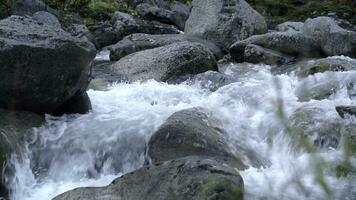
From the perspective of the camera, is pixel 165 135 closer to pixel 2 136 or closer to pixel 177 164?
pixel 177 164

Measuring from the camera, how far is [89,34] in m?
13.7

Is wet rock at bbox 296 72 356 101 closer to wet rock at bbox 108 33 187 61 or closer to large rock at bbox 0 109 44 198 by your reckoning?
large rock at bbox 0 109 44 198

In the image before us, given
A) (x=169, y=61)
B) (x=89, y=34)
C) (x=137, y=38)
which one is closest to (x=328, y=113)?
(x=169, y=61)

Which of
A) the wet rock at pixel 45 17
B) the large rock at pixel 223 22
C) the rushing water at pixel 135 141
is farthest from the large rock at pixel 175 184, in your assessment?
the wet rock at pixel 45 17

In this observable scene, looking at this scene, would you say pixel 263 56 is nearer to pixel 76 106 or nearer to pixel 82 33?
pixel 82 33

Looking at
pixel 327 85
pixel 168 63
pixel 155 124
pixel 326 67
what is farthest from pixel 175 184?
pixel 326 67

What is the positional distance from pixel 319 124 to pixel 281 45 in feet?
18.9

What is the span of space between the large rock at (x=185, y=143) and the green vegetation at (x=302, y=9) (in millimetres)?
16701

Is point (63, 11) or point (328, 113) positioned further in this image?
point (63, 11)

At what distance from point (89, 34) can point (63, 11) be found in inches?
167

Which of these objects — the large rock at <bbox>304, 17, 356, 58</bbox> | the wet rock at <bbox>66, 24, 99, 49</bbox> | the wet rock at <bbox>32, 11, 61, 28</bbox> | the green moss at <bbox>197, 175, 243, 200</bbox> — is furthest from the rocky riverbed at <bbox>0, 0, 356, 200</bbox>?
the wet rock at <bbox>32, 11, 61, 28</bbox>

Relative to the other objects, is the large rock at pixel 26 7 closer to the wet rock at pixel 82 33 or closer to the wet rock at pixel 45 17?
the wet rock at pixel 45 17

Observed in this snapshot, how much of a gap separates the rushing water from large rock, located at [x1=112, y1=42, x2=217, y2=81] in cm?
116

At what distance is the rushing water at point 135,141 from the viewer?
5.78 m
